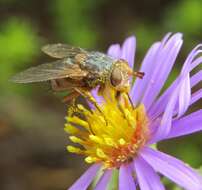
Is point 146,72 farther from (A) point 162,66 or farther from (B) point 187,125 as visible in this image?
(B) point 187,125

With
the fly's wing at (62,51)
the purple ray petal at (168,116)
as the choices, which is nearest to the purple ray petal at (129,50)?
the fly's wing at (62,51)

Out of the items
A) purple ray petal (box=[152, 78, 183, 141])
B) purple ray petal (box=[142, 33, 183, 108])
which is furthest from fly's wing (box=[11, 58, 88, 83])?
purple ray petal (box=[152, 78, 183, 141])

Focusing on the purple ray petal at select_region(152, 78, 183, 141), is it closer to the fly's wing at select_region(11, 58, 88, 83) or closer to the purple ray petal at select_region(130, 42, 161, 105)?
the fly's wing at select_region(11, 58, 88, 83)

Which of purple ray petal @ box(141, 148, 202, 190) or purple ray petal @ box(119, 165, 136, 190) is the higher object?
purple ray petal @ box(119, 165, 136, 190)

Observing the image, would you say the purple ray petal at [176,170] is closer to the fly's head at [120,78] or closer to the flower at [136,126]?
the flower at [136,126]

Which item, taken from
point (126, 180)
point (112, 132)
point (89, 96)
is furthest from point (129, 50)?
point (126, 180)

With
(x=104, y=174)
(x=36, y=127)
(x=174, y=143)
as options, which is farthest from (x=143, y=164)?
(x=36, y=127)
